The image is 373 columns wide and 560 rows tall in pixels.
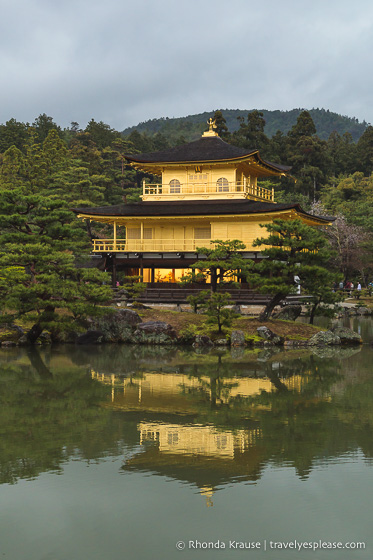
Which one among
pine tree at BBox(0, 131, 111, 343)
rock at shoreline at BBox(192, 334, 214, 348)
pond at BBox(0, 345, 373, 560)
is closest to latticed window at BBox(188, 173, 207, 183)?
pine tree at BBox(0, 131, 111, 343)

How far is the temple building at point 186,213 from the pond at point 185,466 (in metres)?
20.1

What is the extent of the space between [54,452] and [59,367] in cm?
Answer: 1008

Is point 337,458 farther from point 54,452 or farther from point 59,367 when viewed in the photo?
point 59,367

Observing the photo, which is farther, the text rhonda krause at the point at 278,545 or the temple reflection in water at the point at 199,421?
the temple reflection in water at the point at 199,421

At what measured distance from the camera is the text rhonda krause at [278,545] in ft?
24.6

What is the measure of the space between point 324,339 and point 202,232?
1567 cm

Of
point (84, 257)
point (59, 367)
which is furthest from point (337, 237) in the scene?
point (59, 367)

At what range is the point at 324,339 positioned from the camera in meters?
27.0

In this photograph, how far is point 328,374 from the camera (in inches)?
779

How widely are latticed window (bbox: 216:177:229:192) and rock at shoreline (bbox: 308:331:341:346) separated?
16.8 metres

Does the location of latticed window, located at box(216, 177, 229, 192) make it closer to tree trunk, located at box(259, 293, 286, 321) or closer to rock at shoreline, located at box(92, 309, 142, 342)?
tree trunk, located at box(259, 293, 286, 321)

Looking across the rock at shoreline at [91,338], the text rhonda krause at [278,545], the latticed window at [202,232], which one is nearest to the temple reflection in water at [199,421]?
the text rhonda krause at [278,545]

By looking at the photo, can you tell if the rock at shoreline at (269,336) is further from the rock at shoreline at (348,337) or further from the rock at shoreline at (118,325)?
the rock at shoreline at (118,325)

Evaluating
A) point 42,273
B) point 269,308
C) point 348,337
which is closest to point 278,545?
point 348,337
